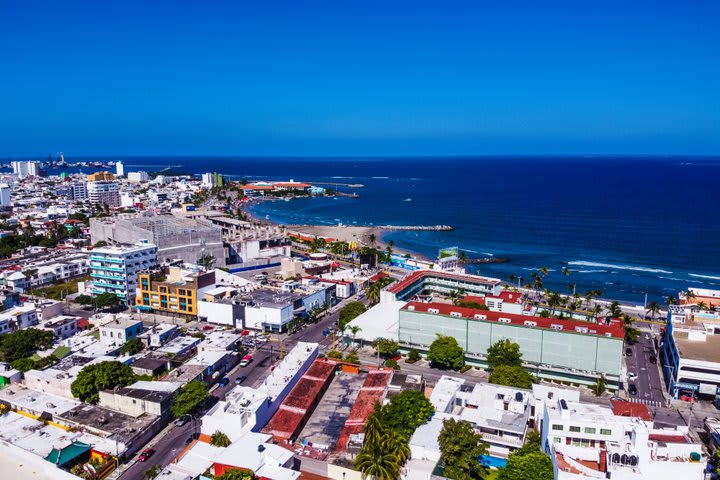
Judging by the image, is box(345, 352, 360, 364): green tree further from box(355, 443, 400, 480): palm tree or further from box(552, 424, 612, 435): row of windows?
box(552, 424, 612, 435): row of windows

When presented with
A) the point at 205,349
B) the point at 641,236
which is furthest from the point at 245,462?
the point at 641,236

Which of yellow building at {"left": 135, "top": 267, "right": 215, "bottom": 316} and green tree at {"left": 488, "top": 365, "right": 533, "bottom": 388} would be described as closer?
green tree at {"left": 488, "top": 365, "right": 533, "bottom": 388}

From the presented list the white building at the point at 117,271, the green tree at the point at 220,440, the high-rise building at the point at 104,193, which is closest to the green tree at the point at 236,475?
the green tree at the point at 220,440

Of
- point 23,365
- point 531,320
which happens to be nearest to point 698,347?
point 531,320

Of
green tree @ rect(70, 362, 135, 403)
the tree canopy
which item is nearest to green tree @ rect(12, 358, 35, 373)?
the tree canopy

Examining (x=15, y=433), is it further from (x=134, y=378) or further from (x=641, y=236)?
(x=641, y=236)

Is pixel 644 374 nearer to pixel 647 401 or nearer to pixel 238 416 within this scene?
pixel 647 401
